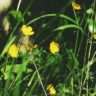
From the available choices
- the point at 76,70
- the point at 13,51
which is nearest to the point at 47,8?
the point at 76,70

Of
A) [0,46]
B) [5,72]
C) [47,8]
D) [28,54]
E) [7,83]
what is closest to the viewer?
[7,83]

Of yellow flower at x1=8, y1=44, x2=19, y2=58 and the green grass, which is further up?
yellow flower at x1=8, y1=44, x2=19, y2=58

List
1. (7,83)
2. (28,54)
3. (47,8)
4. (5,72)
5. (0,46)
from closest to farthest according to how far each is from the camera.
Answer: (7,83), (5,72), (28,54), (0,46), (47,8)

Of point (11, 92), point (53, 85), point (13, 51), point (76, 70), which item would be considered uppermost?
point (13, 51)

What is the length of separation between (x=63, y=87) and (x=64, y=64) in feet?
0.90

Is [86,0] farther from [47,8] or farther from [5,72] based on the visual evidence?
[5,72]

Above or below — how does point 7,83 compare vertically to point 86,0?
above

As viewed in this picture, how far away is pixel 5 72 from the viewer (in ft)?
6.31

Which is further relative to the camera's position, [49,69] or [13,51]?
[49,69]

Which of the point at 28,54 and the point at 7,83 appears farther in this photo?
the point at 28,54

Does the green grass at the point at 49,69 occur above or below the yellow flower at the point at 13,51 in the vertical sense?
below

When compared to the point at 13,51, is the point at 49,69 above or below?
below

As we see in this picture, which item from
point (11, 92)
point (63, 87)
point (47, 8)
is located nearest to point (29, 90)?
point (11, 92)

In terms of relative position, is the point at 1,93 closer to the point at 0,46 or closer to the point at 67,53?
the point at 67,53
